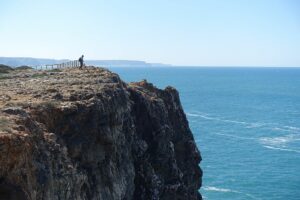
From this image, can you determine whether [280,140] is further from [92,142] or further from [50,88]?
[92,142]

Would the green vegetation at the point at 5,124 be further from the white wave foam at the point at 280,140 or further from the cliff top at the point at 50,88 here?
the white wave foam at the point at 280,140

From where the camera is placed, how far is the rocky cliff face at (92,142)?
22328 millimetres

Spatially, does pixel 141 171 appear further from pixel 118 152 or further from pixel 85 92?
pixel 85 92

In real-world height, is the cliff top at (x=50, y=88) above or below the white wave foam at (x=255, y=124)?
above

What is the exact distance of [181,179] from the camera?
153 feet

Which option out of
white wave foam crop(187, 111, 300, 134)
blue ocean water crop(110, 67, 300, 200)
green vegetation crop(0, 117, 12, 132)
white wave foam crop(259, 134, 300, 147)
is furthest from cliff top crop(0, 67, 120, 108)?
white wave foam crop(187, 111, 300, 134)

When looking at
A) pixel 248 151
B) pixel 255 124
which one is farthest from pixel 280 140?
pixel 255 124

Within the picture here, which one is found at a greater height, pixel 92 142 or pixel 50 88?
pixel 50 88

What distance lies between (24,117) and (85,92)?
9546 mm

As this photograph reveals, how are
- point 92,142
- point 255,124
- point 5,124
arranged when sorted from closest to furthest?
1. point 5,124
2. point 92,142
3. point 255,124

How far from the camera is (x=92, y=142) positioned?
31.9m

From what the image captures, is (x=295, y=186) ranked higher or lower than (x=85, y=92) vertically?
lower

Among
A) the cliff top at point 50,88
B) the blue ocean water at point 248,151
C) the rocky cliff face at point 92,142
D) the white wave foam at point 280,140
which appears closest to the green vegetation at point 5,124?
the rocky cliff face at point 92,142

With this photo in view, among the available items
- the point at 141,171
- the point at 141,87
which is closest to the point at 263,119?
the point at 141,87
